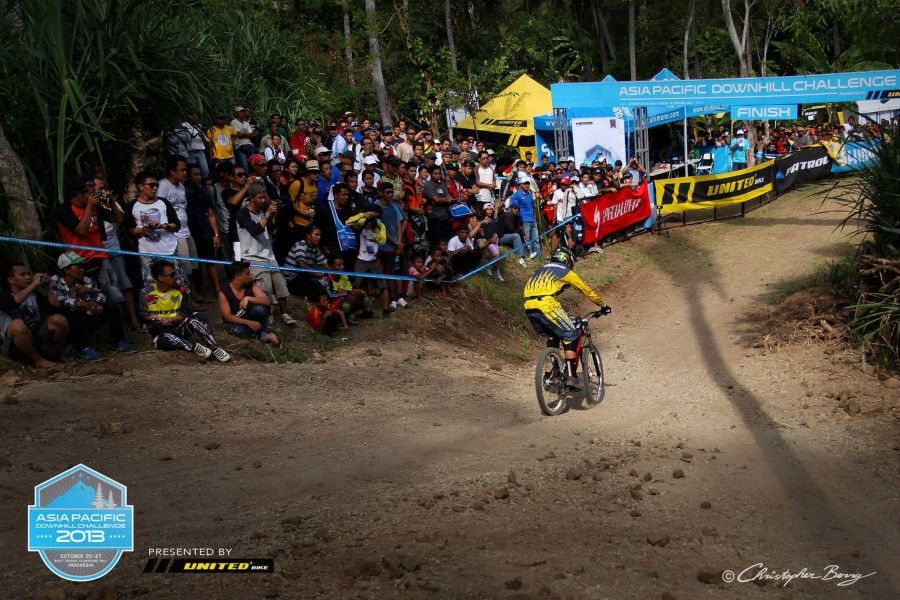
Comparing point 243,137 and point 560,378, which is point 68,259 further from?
point 560,378

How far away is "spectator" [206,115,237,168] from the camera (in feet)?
44.8

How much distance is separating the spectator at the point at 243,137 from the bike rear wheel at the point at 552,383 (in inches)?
263

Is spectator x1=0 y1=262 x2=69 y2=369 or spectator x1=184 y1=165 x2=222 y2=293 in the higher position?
spectator x1=184 y1=165 x2=222 y2=293

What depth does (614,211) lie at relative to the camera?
20.6 meters

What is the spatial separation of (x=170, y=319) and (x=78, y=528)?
5021 millimetres

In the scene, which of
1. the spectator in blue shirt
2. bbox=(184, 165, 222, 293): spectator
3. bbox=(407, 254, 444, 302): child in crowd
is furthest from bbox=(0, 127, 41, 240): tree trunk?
the spectator in blue shirt

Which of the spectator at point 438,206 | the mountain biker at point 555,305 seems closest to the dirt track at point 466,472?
the mountain biker at point 555,305

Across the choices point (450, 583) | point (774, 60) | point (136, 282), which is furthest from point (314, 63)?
point (774, 60)

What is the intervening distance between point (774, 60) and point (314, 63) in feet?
108

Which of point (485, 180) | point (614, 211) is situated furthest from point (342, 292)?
point (614, 211)

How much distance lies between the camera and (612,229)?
67.7ft

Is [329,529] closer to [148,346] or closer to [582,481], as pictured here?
[582,481]

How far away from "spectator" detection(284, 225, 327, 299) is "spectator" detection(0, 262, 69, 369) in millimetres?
3638

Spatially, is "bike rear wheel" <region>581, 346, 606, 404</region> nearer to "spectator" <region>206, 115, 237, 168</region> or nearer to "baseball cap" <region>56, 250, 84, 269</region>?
"baseball cap" <region>56, 250, 84, 269</region>
